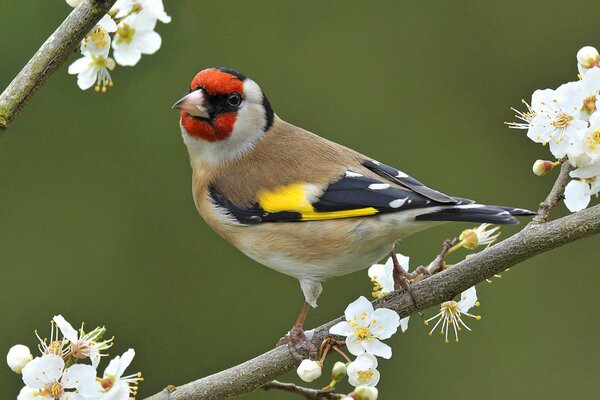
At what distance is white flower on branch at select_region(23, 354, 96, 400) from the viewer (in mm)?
1902

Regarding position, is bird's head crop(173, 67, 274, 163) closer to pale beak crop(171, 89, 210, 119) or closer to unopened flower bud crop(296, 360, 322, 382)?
pale beak crop(171, 89, 210, 119)

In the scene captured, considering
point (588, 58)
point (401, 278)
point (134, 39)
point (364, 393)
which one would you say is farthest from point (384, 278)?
point (134, 39)

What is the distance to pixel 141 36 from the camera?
7.76ft

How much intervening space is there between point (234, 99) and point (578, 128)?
1055mm

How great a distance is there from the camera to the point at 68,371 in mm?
1917

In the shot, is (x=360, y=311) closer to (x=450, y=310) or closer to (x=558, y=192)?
(x=450, y=310)

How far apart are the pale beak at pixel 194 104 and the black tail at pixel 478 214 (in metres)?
0.72

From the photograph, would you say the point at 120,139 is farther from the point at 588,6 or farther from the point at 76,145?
the point at 588,6

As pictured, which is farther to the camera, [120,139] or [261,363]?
[120,139]

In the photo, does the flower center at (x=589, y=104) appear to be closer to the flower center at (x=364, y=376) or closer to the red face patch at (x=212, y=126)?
the flower center at (x=364, y=376)

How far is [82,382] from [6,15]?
3059 millimetres

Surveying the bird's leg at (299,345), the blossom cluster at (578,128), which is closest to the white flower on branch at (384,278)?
the bird's leg at (299,345)

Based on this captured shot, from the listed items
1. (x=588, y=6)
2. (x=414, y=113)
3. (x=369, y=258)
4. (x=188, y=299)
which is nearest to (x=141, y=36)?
(x=369, y=258)

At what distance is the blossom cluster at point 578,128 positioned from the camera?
2066 mm
